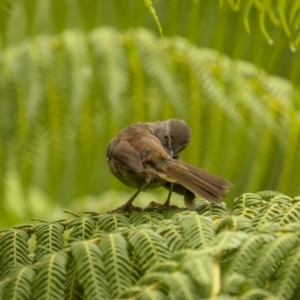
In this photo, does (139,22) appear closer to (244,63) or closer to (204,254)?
(244,63)

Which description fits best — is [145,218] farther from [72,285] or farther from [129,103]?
[129,103]

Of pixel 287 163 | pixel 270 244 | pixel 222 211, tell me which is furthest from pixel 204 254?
pixel 287 163

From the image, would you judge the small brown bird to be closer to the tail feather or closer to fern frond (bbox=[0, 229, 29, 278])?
the tail feather

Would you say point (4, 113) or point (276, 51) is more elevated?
point (276, 51)

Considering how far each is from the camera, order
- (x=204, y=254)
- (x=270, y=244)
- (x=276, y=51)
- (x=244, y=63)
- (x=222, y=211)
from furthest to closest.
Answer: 1. (x=244, y=63)
2. (x=276, y=51)
3. (x=222, y=211)
4. (x=270, y=244)
5. (x=204, y=254)

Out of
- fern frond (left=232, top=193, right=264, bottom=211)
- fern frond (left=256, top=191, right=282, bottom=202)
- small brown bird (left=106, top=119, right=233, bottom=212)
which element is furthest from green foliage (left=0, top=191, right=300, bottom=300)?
small brown bird (left=106, top=119, right=233, bottom=212)

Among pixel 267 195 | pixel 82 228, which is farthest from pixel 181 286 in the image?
pixel 267 195
